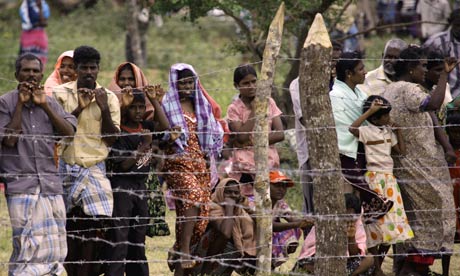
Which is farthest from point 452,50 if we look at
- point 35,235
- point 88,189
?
point 35,235

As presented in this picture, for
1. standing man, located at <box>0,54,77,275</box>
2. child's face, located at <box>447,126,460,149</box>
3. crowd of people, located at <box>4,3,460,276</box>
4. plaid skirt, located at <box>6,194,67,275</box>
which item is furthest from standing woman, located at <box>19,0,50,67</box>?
plaid skirt, located at <box>6,194,67,275</box>

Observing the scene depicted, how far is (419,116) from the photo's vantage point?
27.7 feet

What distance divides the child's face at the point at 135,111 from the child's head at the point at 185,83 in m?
0.34

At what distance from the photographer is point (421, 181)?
27.5 ft

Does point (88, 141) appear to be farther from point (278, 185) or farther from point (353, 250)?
point (353, 250)

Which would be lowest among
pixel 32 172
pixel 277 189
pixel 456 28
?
pixel 277 189

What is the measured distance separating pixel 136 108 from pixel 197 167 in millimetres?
631

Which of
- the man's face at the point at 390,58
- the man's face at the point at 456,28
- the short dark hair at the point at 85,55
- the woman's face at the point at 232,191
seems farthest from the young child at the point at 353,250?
the man's face at the point at 456,28

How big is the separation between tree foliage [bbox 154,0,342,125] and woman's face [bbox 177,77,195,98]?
3.82 metres

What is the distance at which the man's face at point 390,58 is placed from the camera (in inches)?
357

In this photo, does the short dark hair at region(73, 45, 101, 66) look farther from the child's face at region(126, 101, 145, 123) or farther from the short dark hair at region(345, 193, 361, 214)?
the short dark hair at region(345, 193, 361, 214)

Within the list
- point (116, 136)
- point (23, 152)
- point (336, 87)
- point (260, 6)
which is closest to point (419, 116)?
point (336, 87)

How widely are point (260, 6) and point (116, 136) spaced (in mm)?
4975

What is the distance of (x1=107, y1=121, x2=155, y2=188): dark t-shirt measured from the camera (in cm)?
761
